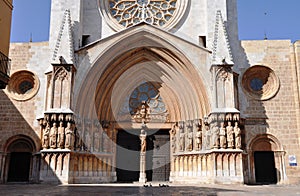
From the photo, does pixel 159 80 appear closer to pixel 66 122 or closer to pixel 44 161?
pixel 66 122

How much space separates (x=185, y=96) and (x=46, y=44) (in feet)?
22.3

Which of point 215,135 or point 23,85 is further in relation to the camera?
point 23,85

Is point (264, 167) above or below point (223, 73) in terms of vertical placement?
below

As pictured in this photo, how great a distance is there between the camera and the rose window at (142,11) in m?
16.3

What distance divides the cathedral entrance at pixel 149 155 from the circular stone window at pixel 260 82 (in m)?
4.15

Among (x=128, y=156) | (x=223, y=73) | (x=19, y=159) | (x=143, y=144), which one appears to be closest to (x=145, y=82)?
(x=143, y=144)

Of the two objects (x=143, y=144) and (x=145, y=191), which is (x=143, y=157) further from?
(x=145, y=191)

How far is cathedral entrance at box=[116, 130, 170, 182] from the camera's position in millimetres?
15883

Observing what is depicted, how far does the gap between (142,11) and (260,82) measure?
6237 mm

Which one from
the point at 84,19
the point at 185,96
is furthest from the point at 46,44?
the point at 185,96

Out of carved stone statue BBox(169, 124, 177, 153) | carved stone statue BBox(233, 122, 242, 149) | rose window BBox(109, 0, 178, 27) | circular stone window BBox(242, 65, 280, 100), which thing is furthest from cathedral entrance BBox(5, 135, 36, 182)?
circular stone window BBox(242, 65, 280, 100)

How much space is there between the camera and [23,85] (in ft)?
53.2

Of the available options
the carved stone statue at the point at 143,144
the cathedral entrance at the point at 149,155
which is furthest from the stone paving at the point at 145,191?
the cathedral entrance at the point at 149,155

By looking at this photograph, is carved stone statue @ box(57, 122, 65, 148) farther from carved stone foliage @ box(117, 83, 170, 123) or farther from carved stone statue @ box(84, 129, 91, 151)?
carved stone foliage @ box(117, 83, 170, 123)
